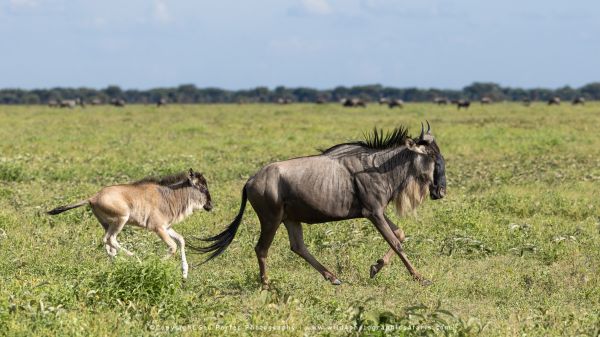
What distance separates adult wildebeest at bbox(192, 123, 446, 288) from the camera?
9062 millimetres

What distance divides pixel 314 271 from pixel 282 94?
16136 cm

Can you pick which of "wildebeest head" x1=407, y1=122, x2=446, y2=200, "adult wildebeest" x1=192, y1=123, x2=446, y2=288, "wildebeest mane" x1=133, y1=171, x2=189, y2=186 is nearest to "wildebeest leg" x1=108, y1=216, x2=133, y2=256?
"wildebeest mane" x1=133, y1=171, x2=189, y2=186

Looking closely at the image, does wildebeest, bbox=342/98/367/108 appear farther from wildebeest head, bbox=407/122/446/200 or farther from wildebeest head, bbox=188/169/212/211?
wildebeest head, bbox=407/122/446/200

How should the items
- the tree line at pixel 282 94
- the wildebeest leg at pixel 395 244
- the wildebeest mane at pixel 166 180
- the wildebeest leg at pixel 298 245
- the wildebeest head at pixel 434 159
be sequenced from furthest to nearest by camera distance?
the tree line at pixel 282 94, the wildebeest mane at pixel 166 180, the wildebeest head at pixel 434 159, the wildebeest leg at pixel 298 245, the wildebeest leg at pixel 395 244

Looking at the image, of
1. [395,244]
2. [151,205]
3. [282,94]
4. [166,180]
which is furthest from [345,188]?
[282,94]

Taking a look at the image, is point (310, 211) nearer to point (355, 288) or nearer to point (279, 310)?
point (355, 288)

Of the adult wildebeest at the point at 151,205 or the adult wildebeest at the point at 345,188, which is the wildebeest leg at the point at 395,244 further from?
the adult wildebeest at the point at 151,205

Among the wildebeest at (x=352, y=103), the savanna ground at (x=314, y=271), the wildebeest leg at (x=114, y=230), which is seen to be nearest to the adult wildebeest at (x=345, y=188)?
the savanna ground at (x=314, y=271)

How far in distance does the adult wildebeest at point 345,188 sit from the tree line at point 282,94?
147 meters

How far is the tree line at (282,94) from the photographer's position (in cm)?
15925

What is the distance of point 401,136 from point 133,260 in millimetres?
3497

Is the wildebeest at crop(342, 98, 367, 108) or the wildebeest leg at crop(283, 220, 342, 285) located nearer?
the wildebeest leg at crop(283, 220, 342, 285)

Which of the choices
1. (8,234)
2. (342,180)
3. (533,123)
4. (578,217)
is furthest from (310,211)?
(533,123)

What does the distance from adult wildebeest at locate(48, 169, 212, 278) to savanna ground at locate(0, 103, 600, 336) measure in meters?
0.43
